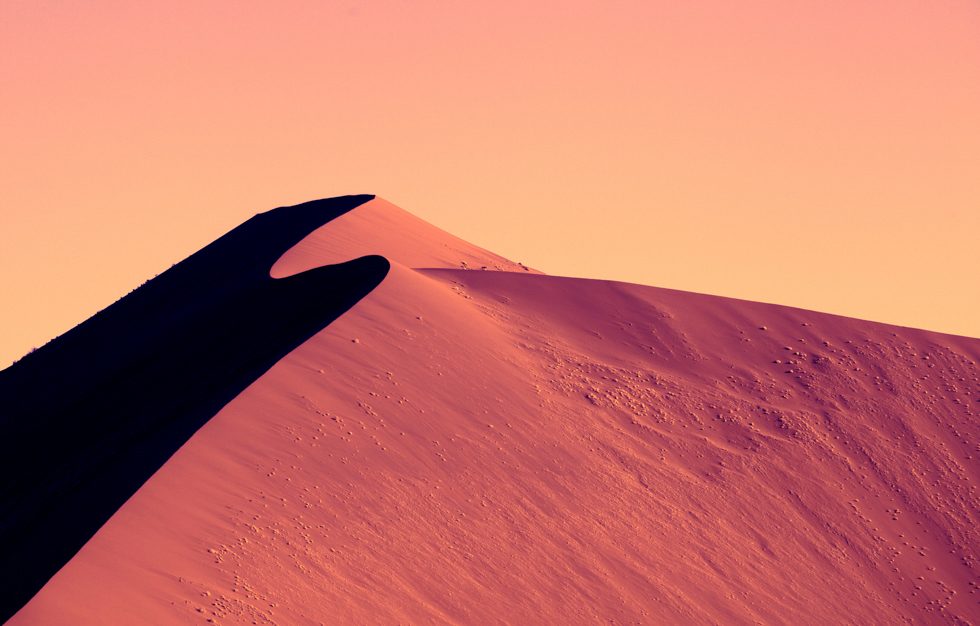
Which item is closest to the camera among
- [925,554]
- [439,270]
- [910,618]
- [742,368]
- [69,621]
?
[69,621]

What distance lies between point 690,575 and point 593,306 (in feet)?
21.3

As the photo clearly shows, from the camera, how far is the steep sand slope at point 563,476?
14375 millimetres

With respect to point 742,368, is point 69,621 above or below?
below

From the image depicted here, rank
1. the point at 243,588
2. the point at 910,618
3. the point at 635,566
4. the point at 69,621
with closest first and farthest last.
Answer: the point at 69,621
the point at 243,588
the point at 635,566
the point at 910,618

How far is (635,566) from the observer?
54.5 ft

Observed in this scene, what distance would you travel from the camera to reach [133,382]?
2206 centimetres

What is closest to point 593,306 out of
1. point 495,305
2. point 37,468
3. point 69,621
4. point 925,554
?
point 495,305

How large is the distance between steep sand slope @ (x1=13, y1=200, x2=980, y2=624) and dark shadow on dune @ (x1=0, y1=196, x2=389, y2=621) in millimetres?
595

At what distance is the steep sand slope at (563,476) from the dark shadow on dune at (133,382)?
595 millimetres

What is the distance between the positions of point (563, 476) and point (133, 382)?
7545 mm

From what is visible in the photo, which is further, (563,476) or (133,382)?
(133,382)

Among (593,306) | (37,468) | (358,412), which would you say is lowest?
(37,468)

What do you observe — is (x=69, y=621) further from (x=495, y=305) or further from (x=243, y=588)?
(x=495, y=305)

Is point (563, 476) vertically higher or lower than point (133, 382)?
higher
